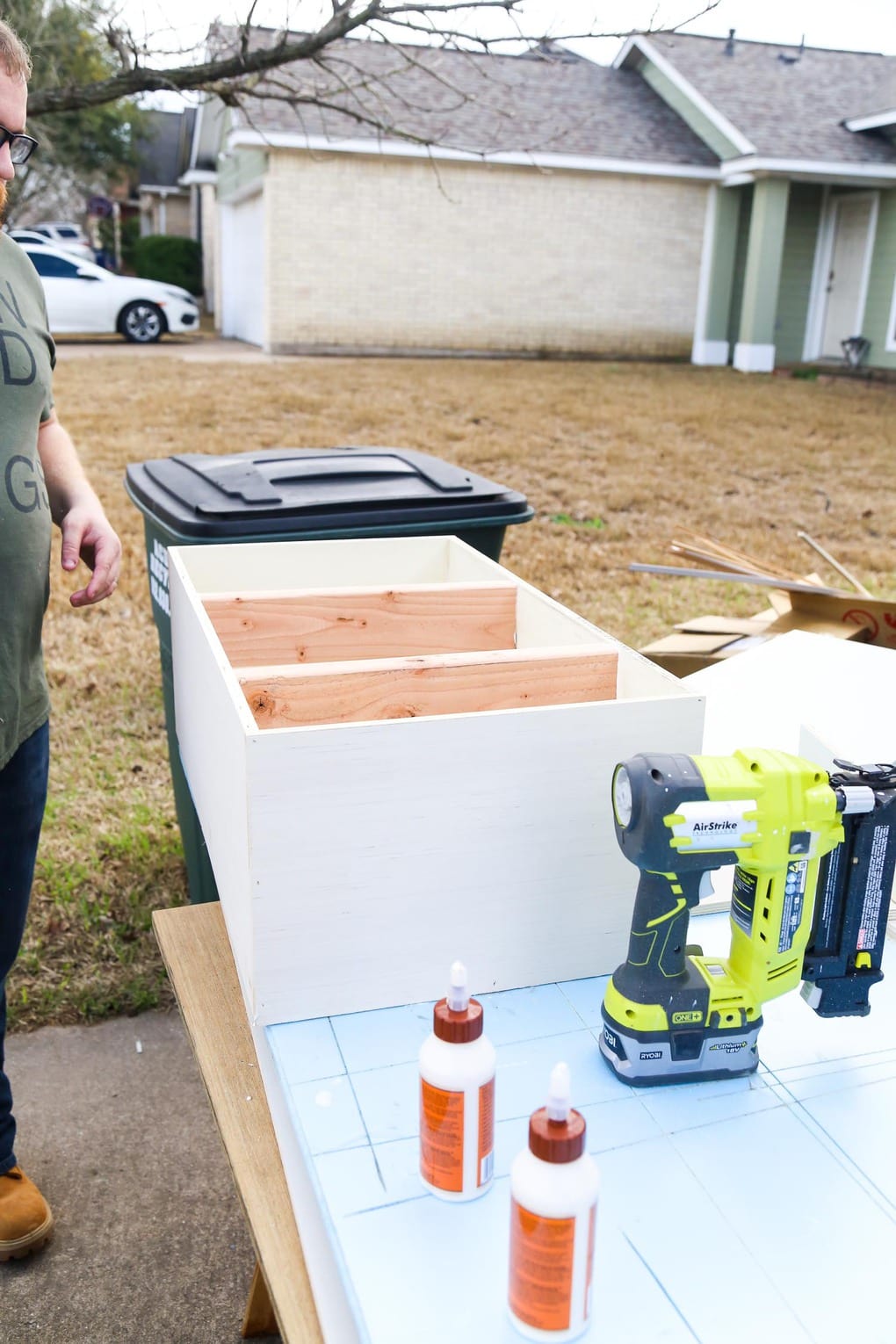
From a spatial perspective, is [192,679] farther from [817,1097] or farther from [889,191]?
[889,191]

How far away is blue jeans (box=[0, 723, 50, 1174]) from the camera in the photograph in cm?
192

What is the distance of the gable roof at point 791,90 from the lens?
51.3ft

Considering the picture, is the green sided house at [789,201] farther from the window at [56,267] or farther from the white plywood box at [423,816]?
the white plywood box at [423,816]

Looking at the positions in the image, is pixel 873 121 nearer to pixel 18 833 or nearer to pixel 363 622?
pixel 363 622

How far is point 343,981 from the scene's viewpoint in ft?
5.12

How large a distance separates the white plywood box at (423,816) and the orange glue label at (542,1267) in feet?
1.79

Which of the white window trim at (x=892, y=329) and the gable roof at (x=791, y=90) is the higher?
the gable roof at (x=791, y=90)

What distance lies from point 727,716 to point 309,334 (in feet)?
49.3

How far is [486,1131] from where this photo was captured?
121 cm

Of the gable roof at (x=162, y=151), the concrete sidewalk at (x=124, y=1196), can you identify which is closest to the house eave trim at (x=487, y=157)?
the concrete sidewalk at (x=124, y=1196)

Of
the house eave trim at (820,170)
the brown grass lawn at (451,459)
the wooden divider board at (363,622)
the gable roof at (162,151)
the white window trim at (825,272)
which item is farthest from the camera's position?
the gable roof at (162,151)

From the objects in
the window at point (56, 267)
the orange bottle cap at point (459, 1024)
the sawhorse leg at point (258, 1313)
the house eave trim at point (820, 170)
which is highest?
the house eave trim at point (820, 170)

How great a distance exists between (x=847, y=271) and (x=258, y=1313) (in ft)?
58.1

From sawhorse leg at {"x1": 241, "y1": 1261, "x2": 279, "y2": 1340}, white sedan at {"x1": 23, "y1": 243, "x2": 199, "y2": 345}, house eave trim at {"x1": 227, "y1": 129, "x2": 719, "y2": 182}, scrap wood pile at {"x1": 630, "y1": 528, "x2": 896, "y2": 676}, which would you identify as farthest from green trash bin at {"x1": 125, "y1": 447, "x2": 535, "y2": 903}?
white sedan at {"x1": 23, "y1": 243, "x2": 199, "y2": 345}
